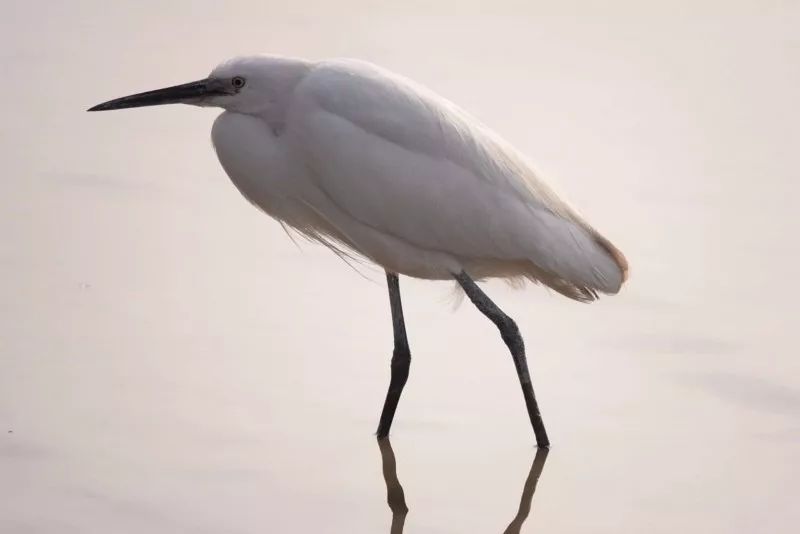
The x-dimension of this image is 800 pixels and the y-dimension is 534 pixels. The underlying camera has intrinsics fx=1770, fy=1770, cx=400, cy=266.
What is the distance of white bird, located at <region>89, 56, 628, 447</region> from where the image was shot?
17.0 ft

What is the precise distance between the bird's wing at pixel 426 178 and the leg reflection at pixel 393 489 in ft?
2.03

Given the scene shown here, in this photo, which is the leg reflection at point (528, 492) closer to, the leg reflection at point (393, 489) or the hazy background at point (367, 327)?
the hazy background at point (367, 327)

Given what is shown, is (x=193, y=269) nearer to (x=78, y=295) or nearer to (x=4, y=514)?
(x=78, y=295)


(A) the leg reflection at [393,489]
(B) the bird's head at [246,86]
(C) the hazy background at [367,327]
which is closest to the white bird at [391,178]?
(B) the bird's head at [246,86]

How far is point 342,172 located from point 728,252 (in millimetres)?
2737

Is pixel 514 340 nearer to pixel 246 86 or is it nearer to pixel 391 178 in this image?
pixel 391 178

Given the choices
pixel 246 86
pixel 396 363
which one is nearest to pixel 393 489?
pixel 396 363

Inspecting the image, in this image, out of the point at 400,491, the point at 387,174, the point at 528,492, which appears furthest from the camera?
the point at 387,174

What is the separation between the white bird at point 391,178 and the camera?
5184mm

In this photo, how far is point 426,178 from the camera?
527 centimetres

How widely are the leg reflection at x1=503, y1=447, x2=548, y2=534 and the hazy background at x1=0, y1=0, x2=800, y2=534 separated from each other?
0.09 ft

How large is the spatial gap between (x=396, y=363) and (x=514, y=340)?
1.22ft

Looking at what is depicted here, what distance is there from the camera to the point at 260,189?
5281mm

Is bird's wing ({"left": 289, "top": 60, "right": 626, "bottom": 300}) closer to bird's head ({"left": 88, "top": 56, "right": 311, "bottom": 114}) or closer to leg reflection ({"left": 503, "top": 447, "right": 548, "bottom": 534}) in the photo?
bird's head ({"left": 88, "top": 56, "right": 311, "bottom": 114})
